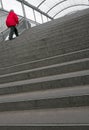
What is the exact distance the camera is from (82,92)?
3.99 metres

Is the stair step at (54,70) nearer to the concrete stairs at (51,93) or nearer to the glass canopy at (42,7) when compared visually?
the concrete stairs at (51,93)

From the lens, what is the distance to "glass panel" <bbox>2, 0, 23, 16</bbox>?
18.0m

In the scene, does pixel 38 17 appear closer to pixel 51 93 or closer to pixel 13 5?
pixel 13 5

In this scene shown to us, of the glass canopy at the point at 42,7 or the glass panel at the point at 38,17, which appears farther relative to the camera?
the glass panel at the point at 38,17

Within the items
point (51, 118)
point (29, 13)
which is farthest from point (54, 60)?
point (29, 13)

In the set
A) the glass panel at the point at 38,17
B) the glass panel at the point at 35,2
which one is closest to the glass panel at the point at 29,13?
the glass panel at the point at 35,2

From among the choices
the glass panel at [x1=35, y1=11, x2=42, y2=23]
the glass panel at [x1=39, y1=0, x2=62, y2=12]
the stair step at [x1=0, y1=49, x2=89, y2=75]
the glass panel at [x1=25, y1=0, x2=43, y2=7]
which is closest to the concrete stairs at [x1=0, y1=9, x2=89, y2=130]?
the stair step at [x1=0, y1=49, x2=89, y2=75]

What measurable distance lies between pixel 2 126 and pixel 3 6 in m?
14.8

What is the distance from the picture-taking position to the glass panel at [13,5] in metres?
18.0

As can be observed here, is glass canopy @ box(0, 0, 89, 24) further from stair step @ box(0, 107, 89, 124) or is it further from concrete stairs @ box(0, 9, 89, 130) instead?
stair step @ box(0, 107, 89, 124)

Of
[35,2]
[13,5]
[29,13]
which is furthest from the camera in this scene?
[35,2]

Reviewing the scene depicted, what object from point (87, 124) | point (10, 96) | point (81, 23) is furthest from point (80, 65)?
point (81, 23)

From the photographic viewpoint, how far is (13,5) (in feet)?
61.6

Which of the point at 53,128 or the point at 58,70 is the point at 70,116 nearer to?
the point at 53,128
